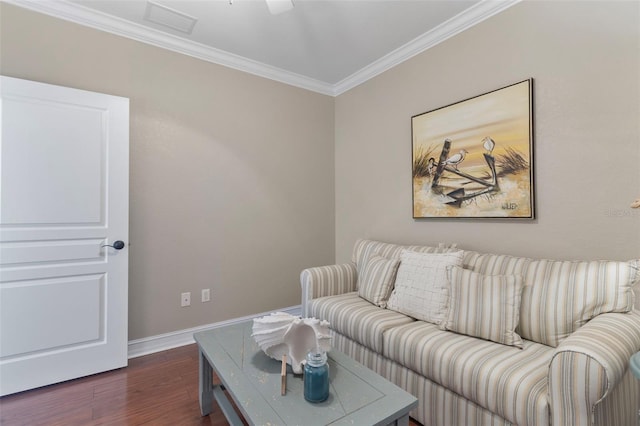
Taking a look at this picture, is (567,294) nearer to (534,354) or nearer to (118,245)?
(534,354)

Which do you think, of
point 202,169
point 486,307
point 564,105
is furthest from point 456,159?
point 202,169

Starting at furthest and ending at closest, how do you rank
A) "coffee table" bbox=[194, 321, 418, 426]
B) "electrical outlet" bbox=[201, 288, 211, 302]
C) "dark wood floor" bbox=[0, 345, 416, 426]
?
"electrical outlet" bbox=[201, 288, 211, 302]
"dark wood floor" bbox=[0, 345, 416, 426]
"coffee table" bbox=[194, 321, 418, 426]

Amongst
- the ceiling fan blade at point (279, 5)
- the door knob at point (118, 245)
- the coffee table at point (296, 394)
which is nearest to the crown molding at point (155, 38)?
the ceiling fan blade at point (279, 5)

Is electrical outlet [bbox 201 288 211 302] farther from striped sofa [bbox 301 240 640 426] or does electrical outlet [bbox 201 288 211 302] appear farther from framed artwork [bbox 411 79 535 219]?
framed artwork [bbox 411 79 535 219]

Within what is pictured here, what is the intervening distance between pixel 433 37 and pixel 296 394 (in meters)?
2.72

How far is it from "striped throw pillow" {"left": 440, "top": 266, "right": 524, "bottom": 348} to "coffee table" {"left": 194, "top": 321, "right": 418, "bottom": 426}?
678mm

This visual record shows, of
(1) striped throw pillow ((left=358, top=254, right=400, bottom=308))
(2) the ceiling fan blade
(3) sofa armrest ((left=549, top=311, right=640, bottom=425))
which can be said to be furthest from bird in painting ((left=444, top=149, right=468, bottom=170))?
(2) the ceiling fan blade

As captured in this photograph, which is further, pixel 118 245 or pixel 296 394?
pixel 118 245

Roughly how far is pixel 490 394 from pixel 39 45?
3.42m

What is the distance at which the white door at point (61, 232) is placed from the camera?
1.94 metres

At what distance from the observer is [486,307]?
1.63 metres

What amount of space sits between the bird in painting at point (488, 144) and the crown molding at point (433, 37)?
880 mm

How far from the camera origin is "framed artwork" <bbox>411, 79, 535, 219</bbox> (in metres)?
2.01

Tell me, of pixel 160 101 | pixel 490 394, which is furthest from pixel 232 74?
pixel 490 394
